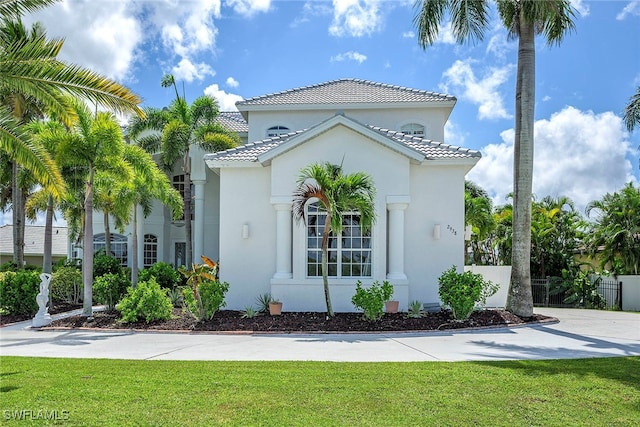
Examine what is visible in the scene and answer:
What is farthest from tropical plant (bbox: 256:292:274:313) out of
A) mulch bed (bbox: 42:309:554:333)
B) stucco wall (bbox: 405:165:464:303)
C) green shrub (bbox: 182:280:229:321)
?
stucco wall (bbox: 405:165:464:303)

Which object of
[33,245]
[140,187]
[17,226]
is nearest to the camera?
[140,187]

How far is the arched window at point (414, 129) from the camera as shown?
73.3ft

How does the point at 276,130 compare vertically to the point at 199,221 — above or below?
above

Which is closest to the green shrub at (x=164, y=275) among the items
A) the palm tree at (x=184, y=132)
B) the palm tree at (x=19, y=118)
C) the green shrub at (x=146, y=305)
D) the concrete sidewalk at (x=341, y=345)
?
the palm tree at (x=184, y=132)

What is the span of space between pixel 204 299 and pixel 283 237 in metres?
3.24

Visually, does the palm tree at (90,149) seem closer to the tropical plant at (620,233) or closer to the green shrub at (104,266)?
the green shrub at (104,266)

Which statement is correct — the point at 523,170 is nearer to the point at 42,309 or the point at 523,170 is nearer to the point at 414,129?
the point at 414,129

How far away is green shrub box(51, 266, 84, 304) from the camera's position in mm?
18016

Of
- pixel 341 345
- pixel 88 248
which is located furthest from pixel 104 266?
pixel 341 345

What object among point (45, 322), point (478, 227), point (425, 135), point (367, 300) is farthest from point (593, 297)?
point (45, 322)

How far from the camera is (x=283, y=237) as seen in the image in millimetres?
15539

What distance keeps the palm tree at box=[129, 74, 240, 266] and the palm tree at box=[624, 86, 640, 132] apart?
17079 mm

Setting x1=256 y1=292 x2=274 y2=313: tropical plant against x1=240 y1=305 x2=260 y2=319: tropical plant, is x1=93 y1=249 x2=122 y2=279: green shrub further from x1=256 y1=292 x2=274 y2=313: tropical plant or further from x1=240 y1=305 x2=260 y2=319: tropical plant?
x1=240 y1=305 x2=260 y2=319: tropical plant

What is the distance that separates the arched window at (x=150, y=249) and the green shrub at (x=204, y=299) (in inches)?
573
